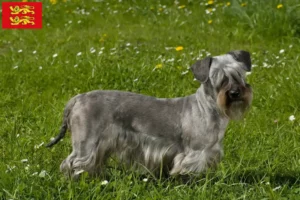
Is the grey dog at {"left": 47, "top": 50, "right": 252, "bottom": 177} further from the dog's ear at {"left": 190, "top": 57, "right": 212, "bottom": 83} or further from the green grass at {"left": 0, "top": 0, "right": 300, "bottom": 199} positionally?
the green grass at {"left": 0, "top": 0, "right": 300, "bottom": 199}

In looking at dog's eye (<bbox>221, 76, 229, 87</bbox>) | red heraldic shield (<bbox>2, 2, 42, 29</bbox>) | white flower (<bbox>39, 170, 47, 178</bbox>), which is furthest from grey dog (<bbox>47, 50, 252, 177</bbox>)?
red heraldic shield (<bbox>2, 2, 42, 29</bbox>)

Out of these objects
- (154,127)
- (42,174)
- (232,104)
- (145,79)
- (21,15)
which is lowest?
(21,15)

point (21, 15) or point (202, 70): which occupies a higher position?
point (202, 70)

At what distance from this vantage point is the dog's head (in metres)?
4.27

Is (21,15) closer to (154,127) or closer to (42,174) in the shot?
(154,127)

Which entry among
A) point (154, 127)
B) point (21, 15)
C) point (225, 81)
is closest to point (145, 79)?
point (154, 127)

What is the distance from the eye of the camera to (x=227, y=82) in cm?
429

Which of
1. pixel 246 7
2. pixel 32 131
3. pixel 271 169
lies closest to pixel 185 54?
pixel 246 7

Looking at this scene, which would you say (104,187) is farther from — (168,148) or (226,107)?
(226,107)

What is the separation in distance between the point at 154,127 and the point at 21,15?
7.37 metres

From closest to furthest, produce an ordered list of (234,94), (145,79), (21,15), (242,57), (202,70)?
(234,94) → (202,70) → (242,57) → (145,79) → (21,15)

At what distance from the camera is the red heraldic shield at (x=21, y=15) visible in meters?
10.7

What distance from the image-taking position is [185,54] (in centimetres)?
830

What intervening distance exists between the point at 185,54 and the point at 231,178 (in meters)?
3.88
